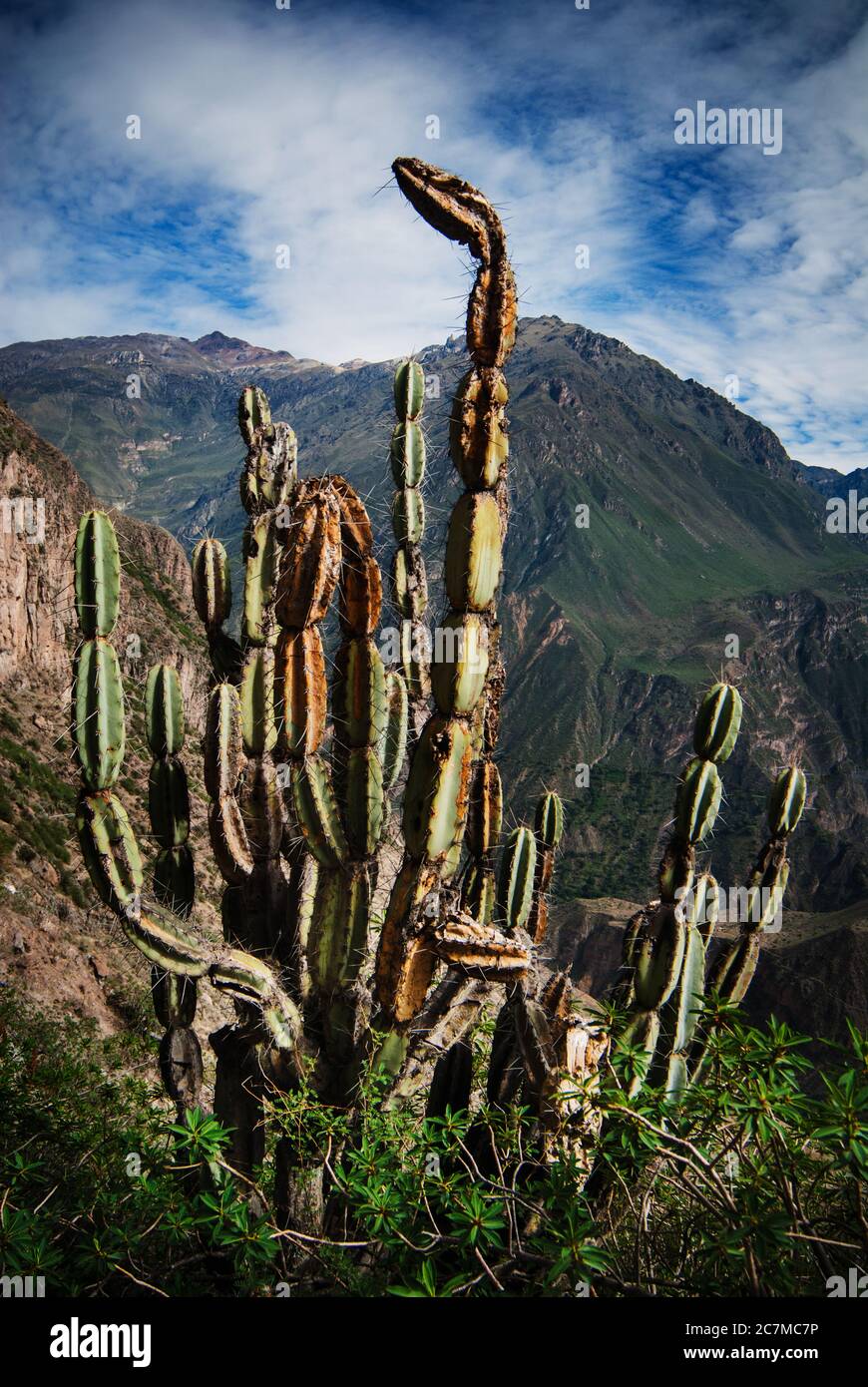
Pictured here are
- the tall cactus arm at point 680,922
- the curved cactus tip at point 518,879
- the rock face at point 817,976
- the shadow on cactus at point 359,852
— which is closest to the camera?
the shadow on cactus at point 359,852

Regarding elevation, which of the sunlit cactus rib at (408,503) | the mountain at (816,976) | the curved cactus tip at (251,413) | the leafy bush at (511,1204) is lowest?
the mountain at (816,976)

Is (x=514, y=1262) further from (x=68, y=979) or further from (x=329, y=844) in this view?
(x=68, y=979)

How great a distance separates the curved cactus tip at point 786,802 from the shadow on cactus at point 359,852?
1219 mm

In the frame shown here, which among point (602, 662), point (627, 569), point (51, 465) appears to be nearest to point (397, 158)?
point (51, 465)

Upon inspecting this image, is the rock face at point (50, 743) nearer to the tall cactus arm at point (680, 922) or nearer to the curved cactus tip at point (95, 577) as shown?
the curved cactus tip at point (95, 577)

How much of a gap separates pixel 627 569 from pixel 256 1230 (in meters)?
196

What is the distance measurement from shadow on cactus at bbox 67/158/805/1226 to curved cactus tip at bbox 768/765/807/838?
1.22 metres

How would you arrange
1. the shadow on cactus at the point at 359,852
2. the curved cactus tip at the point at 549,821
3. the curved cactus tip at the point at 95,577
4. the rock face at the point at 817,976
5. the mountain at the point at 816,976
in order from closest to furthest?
the shadow on cactus at the point at 359,852, the curved cactus tip at the point at 95,577, the curved cactus tip at the point at 549,821, the mountain at the point at 816,976, the rock face at the point at 817,976

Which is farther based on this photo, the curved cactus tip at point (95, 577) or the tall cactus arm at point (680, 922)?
the tall cactus arm at point (680, 922)

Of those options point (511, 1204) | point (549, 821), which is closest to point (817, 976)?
point (549, 821)

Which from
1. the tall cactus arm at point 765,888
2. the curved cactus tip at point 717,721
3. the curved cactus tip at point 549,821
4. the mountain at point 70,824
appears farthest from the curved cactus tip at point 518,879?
the mountain at point 70,824

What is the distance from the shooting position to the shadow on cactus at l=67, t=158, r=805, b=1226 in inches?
194

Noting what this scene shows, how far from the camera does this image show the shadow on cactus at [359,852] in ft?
16.2

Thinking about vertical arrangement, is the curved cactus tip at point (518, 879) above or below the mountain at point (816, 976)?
above
